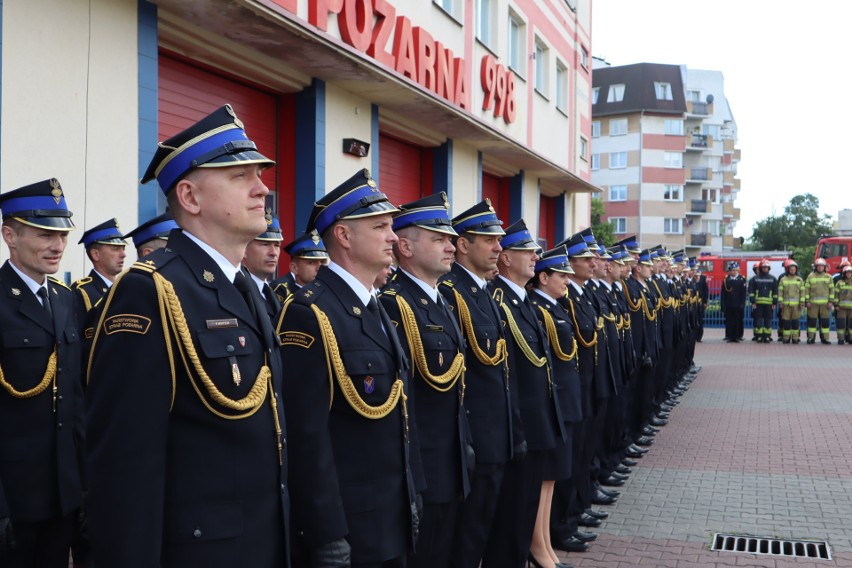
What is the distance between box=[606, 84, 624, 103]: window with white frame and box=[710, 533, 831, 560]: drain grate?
65160mm

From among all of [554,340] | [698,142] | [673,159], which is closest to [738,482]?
[554,340]

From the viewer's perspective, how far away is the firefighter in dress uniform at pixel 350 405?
297 cm

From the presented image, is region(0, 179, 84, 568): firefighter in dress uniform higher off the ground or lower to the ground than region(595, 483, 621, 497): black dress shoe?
higher

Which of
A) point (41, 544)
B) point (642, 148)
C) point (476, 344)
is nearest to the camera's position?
point (41, 544)

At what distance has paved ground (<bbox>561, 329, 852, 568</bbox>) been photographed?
6.19 meters

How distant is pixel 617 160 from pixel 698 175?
15.2 m

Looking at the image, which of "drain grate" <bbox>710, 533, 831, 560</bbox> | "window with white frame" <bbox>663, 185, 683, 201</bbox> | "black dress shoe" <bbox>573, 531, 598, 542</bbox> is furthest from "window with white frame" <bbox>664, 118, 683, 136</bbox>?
"black dress shoe" <bbox>573, 531, 598, 542</bbox>

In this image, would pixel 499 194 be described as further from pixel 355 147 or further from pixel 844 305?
pixel 844 305

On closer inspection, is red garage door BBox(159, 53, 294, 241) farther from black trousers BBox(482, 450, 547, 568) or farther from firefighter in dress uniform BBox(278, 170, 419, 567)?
firefighter in dress uniform BBox(278, 170, 419, 567)

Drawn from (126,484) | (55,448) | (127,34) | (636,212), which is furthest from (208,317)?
(636,212)

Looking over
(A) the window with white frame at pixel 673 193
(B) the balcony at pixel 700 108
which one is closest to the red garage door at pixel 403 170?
(A) the window with white frame at pixel 673 193

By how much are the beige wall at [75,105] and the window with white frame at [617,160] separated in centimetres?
6506

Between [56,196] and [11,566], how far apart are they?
1.90m

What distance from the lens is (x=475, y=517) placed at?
455cm
